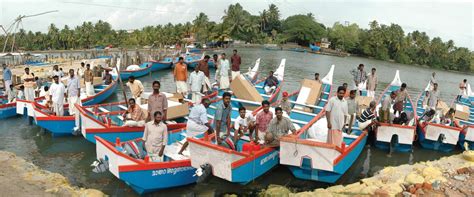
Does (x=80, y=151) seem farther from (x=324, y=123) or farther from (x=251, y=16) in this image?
(x=251, y=16)

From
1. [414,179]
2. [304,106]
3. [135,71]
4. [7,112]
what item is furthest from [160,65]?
[414,179]

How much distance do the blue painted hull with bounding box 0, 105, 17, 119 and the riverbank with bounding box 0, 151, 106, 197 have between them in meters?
5.56

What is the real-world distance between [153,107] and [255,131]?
8.64 feet

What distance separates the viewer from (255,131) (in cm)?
840

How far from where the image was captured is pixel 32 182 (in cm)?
804

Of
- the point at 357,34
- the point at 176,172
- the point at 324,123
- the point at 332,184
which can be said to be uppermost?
the point at 357,34

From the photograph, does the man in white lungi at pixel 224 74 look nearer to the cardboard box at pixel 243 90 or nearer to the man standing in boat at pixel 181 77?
the man standing in boat at pixel 181 77

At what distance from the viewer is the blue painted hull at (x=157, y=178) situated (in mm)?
7225

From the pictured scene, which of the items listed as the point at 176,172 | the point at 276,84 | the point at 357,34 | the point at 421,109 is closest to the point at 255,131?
the point at 176,172

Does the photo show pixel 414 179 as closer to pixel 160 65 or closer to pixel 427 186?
pixel 427 186

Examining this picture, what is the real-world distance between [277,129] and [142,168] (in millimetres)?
3136

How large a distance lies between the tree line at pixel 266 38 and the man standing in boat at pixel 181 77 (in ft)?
189

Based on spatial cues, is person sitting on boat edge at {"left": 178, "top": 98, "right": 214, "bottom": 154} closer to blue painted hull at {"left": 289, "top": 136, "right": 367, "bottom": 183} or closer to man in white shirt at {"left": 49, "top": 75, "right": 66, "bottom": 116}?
blue painted hull at {"left": 289, "top": 136, "right": 367, "bottom": 183}

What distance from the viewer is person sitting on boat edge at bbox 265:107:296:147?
26.6 ft
